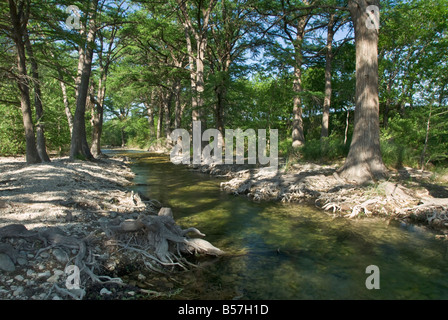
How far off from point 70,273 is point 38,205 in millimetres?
2733

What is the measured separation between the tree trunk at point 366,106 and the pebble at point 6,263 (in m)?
9.00

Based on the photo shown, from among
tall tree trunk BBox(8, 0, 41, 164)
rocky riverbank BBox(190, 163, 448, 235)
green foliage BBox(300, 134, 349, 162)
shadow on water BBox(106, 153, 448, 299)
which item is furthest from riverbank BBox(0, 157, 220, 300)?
green foliage BBox(300, 134, 349, 162)

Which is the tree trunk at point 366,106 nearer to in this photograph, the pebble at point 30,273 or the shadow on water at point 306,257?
the shadow on water at point 306,257

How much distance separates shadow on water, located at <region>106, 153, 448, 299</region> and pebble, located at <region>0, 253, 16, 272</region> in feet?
6.79

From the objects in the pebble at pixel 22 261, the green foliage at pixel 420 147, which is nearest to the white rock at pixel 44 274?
the pebble at pixel 22 261

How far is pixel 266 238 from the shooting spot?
5.61m

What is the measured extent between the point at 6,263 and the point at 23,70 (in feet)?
30.8

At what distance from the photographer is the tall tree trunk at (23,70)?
367 inches

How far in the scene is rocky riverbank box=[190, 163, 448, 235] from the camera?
662 cm

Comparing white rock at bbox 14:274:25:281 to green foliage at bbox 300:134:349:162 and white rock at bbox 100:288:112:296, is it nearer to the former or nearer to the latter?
white rock at bbox 100:288:112:296

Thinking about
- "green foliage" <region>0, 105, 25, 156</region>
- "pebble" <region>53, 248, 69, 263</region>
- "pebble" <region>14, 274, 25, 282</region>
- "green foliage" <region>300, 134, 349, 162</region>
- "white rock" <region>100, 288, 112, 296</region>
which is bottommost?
"white rock" <region>100, 288, 112, 296</region>
